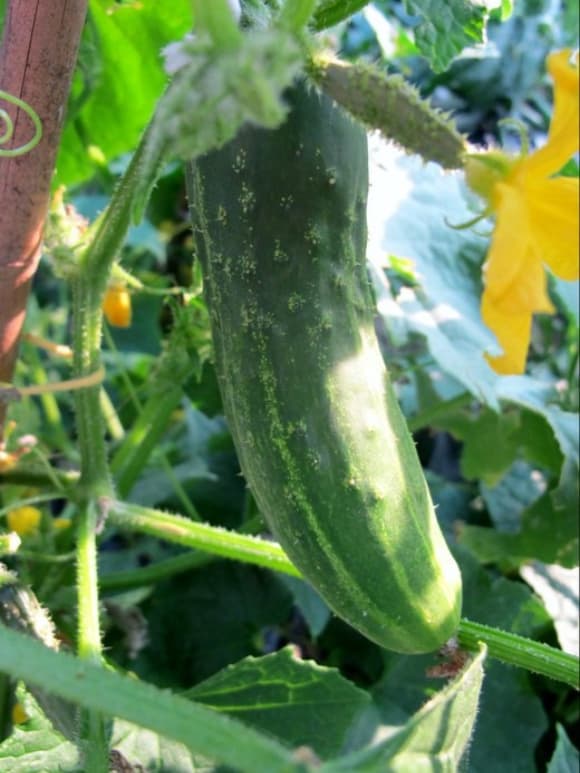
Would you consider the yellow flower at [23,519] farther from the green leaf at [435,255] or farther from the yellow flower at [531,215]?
the yellow flower at [531,215]

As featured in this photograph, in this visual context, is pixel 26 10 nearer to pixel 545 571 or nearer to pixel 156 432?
pixel 156 432

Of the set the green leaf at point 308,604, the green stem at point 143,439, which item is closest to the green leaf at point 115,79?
the green stem at point 143,439

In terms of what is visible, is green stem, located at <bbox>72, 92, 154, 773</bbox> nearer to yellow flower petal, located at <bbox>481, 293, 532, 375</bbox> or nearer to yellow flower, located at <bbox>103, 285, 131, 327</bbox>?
yellow flower, located at <bbox>103, 285, 131, 327</bbox>

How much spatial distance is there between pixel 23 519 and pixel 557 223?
1.03m

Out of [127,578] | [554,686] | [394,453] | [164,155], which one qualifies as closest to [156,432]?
[127,578]

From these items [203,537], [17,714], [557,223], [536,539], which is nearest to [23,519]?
[17,714]

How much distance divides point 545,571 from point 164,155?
3.37 ft

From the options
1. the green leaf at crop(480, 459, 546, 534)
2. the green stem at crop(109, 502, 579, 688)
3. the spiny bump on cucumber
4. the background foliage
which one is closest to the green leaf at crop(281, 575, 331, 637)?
the background foliage

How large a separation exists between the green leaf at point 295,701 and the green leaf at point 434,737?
220 mm

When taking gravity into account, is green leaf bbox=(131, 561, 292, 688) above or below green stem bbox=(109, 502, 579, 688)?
below

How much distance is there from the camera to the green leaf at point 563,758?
107 cm

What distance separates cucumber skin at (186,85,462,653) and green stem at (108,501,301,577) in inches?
6.8

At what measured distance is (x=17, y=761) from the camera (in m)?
0.87

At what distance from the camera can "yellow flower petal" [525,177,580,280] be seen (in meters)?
0.65
